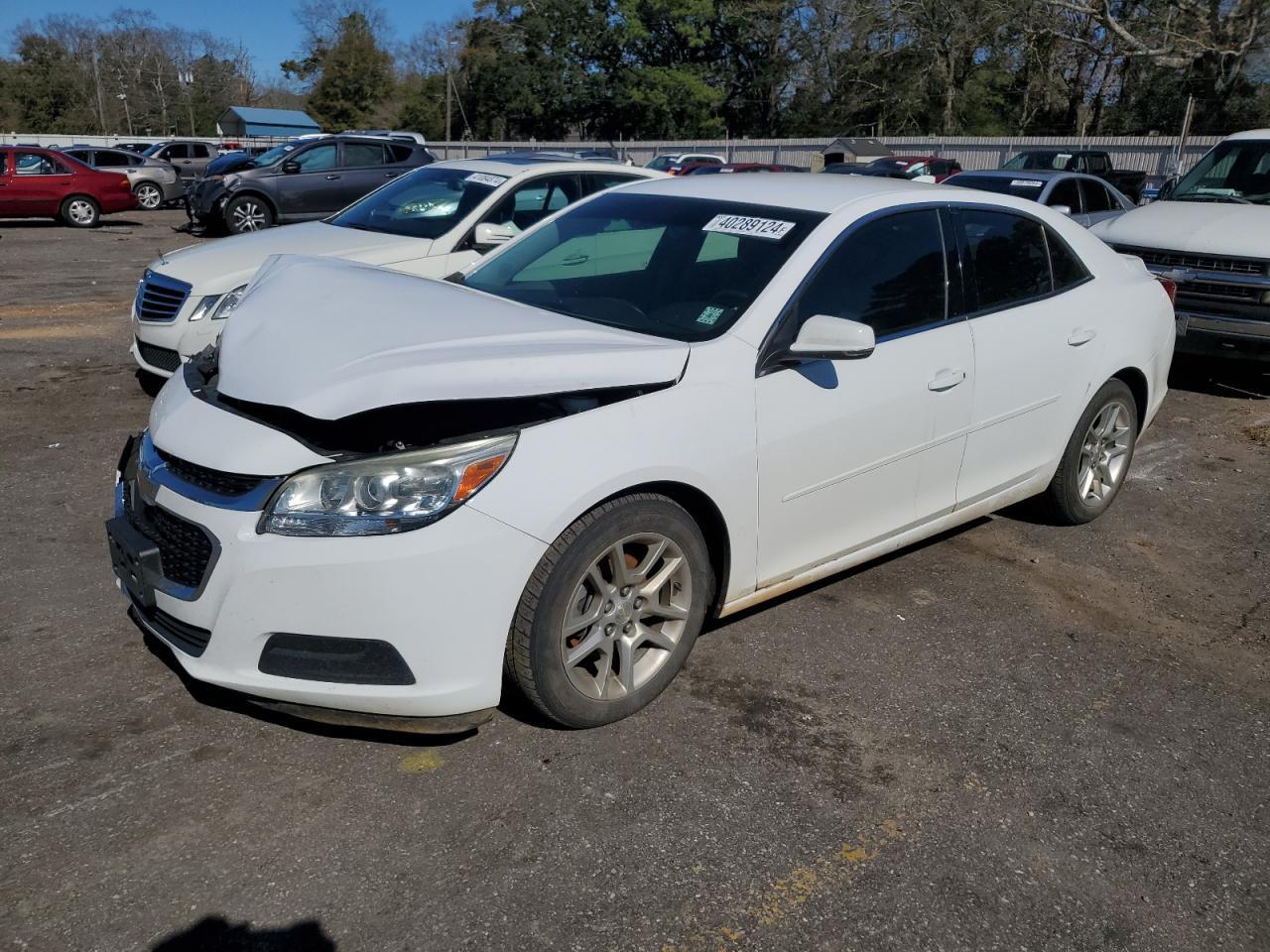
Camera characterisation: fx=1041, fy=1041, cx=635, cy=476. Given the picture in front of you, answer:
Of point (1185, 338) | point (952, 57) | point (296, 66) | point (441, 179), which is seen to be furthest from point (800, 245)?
point (296, 66)

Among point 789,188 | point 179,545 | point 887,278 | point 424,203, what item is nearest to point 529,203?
point 424,203

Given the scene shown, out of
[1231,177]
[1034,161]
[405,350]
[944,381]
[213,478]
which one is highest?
[1231,177]

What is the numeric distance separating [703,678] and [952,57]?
155ft

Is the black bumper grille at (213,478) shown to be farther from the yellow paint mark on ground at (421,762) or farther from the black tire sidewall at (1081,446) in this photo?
the black tire sidewall at (1081,446)

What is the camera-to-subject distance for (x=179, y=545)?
295 centimetres

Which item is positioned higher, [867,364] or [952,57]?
[952,57]

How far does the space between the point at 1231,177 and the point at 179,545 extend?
30.2 feet

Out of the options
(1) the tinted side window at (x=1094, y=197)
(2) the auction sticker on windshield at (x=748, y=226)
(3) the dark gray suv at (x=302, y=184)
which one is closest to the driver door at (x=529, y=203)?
(2) the auction sticker on windshield at (x=748, y=226)

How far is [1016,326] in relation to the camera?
14.3ft

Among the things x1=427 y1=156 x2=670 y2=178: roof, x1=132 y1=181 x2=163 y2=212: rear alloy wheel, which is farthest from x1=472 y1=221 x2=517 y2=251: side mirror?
x1=132 y1=181 x2=163 y2=212: rear alloy wheel

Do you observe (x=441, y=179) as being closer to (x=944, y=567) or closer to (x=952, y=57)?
(x=944, y=567)

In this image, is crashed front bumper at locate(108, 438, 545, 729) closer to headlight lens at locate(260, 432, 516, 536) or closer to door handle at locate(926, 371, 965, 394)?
headlight lens at locate(260, 432, 516, 536)

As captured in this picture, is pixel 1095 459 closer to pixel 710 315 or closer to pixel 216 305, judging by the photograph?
pixel 710 315

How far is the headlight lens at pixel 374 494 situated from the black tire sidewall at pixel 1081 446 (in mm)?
3213
